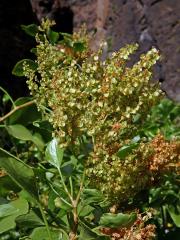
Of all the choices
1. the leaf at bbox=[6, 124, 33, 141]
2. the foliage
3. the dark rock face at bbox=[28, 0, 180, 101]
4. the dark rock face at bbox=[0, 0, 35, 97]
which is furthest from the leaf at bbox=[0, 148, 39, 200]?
the dark rock face at bbox=[28, 0, 180, 101]

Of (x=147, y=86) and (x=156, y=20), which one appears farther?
(x=156, y=20)

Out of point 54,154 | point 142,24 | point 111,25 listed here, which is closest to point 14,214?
point 54,154

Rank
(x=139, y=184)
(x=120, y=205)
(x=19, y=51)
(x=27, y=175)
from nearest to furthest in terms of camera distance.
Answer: (x=27, y=175)
(x=139, y=184)
(x=120, y=205)
(x=19, y=51)

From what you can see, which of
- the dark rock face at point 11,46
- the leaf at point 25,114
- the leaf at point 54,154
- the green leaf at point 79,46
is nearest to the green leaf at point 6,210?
the leaf at point 54,154

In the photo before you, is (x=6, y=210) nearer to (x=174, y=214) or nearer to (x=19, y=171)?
(x=19, y=171)

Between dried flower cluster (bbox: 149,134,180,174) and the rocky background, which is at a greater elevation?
the rocky background

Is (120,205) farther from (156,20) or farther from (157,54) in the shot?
(156,20)

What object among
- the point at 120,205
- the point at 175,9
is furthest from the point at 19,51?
the point at 120,205

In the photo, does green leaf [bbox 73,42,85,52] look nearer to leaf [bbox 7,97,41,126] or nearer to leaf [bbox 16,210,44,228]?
leaf [bbox 7,97,41,126]
